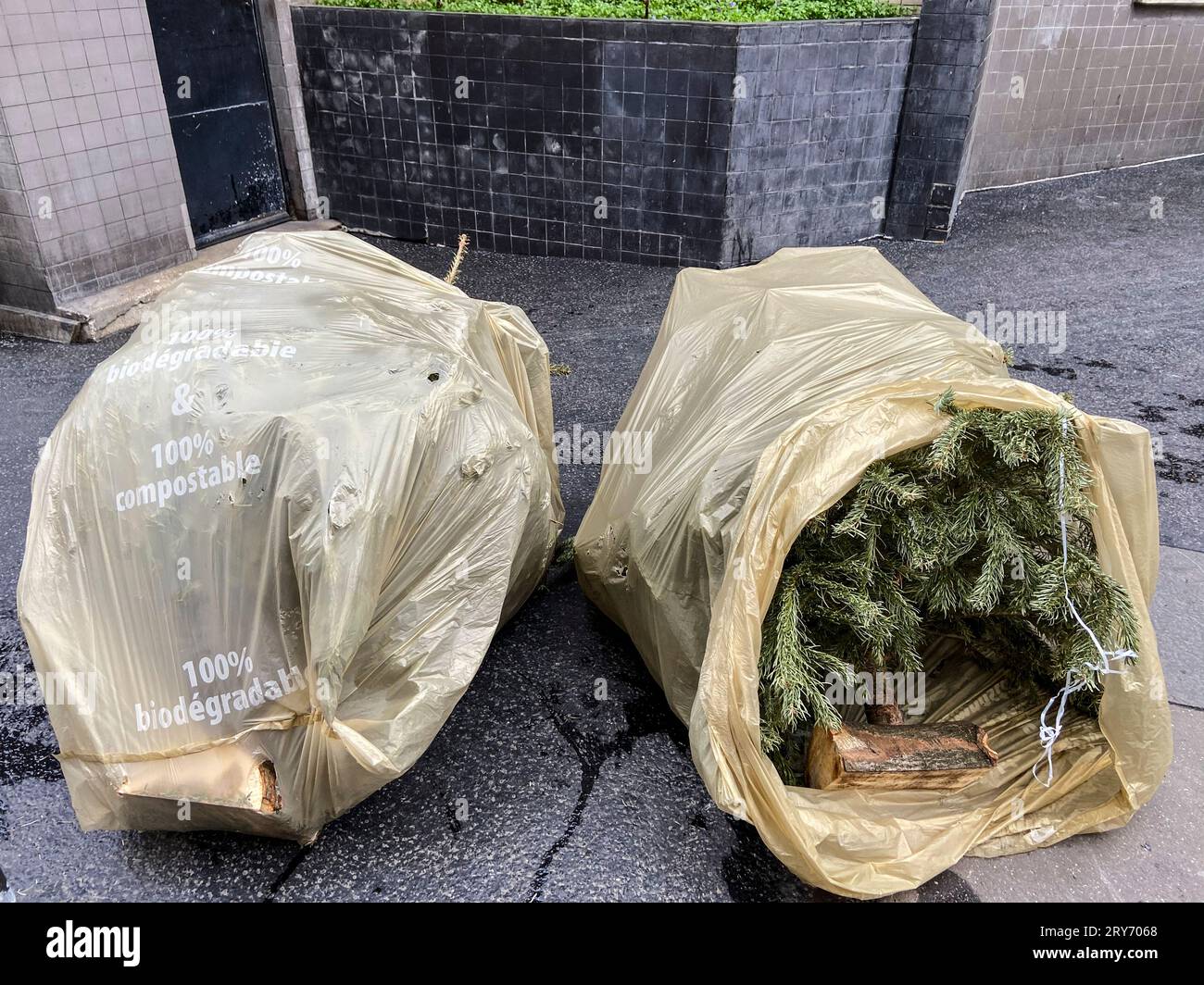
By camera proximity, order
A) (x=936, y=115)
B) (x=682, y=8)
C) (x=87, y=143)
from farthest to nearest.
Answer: (x=936, y=115)
(x=682, y=8)
(x=87, y=143)

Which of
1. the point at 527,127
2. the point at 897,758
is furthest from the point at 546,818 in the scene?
the point at 527,127

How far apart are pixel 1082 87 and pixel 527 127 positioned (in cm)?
486

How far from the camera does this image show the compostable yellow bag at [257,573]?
76.2 inches

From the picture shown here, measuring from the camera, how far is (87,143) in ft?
15.1

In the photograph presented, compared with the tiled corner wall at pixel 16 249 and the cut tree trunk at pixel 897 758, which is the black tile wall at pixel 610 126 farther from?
the cut tree trunk at pixel 897 758

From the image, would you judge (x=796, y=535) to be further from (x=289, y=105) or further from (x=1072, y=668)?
(x=289, y=105)

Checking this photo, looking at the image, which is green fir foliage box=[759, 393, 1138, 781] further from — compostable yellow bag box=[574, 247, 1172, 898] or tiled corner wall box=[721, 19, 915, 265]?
tiled corner wall box=[721, 19, 915, 265]

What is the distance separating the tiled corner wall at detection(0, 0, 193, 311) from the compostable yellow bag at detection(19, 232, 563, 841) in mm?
2997

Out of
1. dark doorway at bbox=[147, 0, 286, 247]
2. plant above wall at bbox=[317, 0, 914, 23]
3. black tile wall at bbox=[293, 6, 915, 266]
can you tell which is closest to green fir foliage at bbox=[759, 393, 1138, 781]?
black tile wall at bbox=[293, 6, 915, 266]

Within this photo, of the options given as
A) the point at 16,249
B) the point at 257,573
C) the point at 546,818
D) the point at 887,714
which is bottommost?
the point at 546,818

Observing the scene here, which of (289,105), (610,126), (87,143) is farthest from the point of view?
(289,105)
